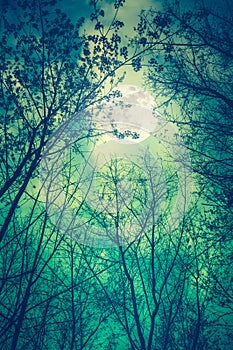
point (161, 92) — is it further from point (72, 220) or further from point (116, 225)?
point (116, 225)

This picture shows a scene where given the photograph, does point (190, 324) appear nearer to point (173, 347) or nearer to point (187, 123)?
point (173, 347)

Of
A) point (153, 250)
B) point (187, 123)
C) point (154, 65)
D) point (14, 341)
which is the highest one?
point (154, 65)

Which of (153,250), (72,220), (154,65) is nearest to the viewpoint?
(154,65)

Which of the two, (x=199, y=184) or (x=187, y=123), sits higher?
(x=187, y=123)

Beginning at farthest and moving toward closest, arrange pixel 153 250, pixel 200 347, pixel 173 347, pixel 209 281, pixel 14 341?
pixel 173 347 → pixel 200 347 → pixel 153 250 → pixel 209 281 → pixel 14 341

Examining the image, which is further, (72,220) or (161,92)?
(72,220)

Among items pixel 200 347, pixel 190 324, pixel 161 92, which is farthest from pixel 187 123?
pixel 200 347

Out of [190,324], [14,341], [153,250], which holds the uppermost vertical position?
[153,250]

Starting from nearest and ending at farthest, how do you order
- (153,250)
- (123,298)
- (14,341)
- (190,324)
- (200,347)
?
1. (14,341)
2. (153,250)
3. (123,298)
4. (190,324)
5. (200,347)

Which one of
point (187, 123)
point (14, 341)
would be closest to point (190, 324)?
point (14, 341)
